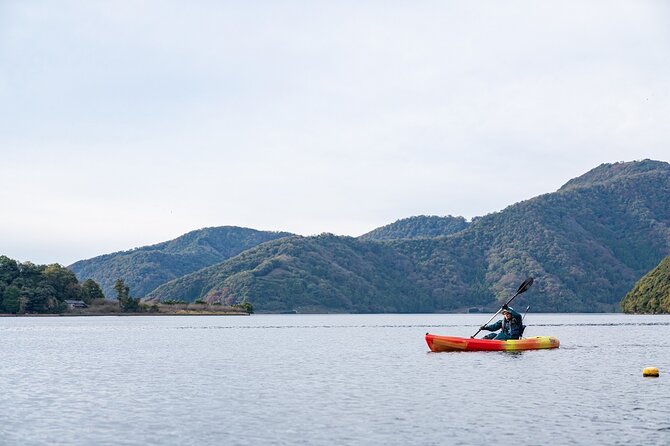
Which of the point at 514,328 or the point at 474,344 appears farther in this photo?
the point at 514,328

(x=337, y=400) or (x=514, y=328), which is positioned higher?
(x=514, y=328)

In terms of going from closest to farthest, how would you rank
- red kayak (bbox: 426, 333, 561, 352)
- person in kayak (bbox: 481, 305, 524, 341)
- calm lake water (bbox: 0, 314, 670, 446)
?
1. calm lake water (bbox: 0, 314, 670, 446)
2. red kayak (bbox: 426, 333, 561, 352)
3. person in kayak (bbox: 481, 305, 524, 341)

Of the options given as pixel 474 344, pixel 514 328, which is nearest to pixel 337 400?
pixel 474 344

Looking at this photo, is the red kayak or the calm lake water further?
the red kayak

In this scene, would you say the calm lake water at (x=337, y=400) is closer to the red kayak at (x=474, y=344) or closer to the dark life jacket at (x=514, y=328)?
the red kayak at (x=474, y=344)

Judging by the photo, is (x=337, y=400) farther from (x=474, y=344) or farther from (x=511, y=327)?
(x=511, y=327)

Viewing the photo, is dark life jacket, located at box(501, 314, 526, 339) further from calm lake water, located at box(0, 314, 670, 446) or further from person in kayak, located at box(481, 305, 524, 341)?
calm lake water, located at box(0, 314, 670, 446)

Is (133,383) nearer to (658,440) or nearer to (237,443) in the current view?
(237,443)

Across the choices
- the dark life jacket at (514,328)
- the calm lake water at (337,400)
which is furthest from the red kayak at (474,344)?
the calm lake water at (337,400)

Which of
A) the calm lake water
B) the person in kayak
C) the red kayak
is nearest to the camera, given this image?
the calm lake water

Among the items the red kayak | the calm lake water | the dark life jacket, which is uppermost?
the dark life jacket

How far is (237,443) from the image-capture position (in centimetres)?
3133

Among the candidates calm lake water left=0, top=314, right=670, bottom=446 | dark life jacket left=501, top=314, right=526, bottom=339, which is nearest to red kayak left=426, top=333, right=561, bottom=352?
dark life jacket left=501, top=314, right=526, bottom=339

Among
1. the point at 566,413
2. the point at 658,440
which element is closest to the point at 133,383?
the point at 566,413
